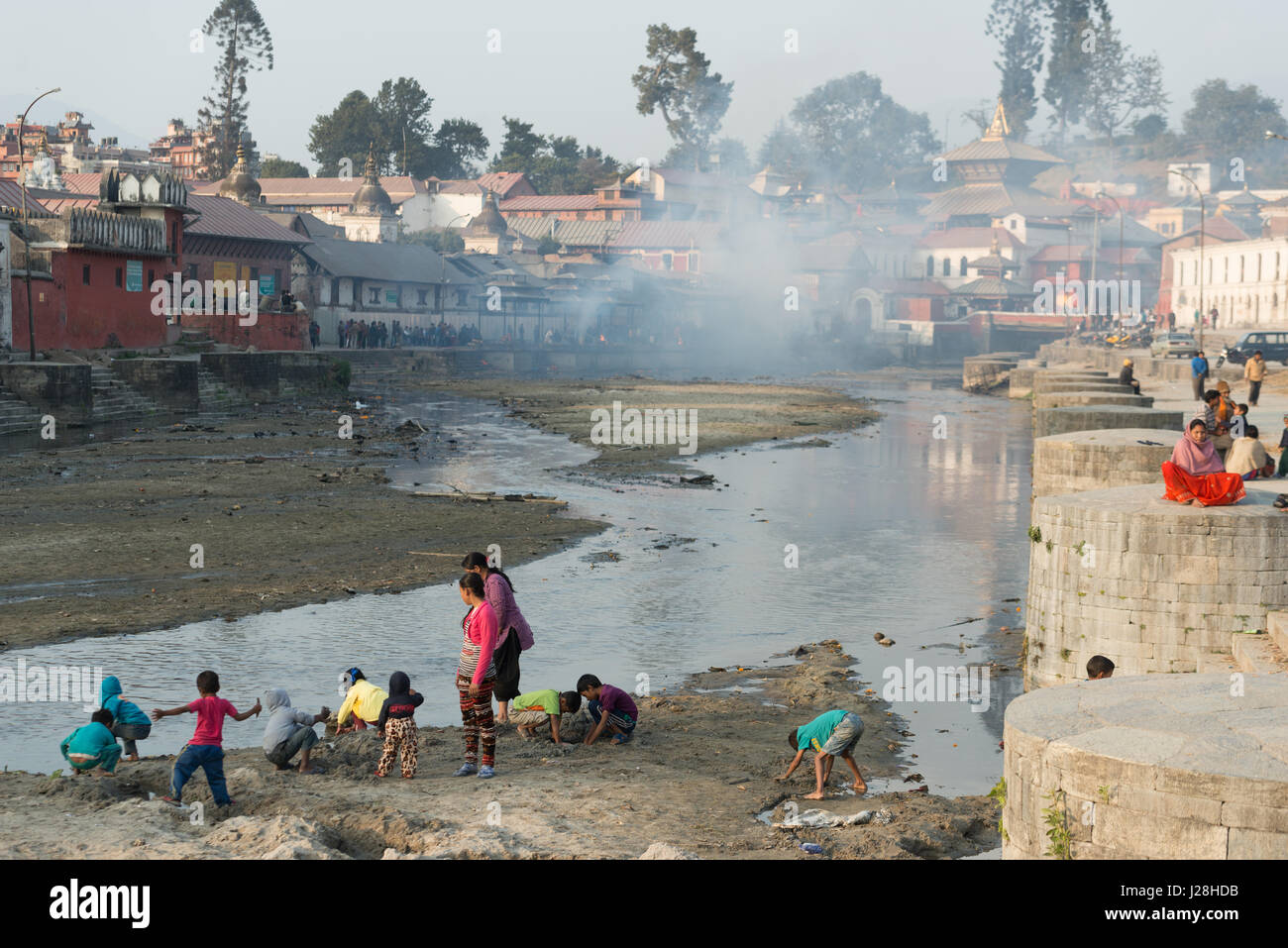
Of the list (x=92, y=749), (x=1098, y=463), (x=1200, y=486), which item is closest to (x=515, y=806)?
(x=92, y=749)

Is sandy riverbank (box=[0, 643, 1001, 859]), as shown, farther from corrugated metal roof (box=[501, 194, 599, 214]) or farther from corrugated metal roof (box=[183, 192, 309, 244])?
corrugated metal roof (box=[501, 194, 599, 214])

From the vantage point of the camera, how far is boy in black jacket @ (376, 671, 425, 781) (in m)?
10.7

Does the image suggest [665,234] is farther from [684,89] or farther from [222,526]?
[222,526]

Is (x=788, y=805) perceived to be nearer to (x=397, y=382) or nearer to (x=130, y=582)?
(x=130, y=582)

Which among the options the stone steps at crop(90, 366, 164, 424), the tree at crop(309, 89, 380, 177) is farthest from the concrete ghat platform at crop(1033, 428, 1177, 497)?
the tree at crop(309, 89, 380, 177)

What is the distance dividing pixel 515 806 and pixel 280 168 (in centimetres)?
12205

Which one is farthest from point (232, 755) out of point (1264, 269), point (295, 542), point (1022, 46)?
point (1022, 46)

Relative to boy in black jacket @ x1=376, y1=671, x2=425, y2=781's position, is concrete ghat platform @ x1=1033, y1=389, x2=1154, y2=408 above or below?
above

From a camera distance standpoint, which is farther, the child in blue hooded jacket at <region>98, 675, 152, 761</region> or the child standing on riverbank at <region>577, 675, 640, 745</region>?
the child standing on riverbank at <region>577, 675, 640, 745</region>

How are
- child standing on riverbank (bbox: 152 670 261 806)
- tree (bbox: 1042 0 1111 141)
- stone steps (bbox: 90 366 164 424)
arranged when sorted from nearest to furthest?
child standing on riverbank (bbox: 152 670 261 806) < stone steps (bbox: 90 366 164 424) < tree (bbox: 1042 0 1111 141)

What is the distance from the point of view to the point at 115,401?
129ft

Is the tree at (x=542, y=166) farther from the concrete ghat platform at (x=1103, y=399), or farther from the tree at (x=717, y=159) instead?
the concrete ghat platform at (x=1103, y=399)

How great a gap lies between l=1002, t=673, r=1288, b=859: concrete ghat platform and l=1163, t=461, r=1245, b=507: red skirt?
4.03 m

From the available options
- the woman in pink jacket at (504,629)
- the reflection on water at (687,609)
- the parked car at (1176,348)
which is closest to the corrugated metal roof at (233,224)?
the reflection on water at (687,609)
